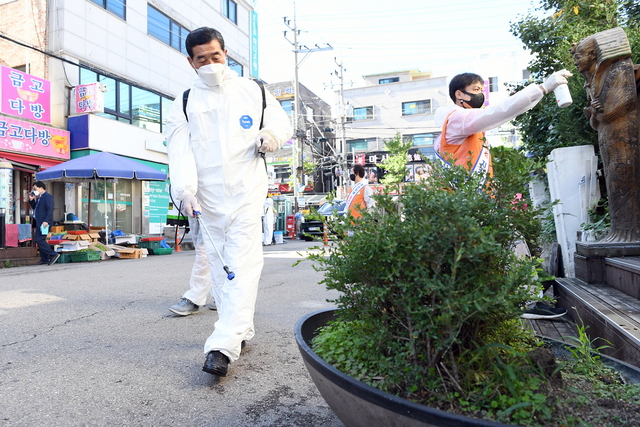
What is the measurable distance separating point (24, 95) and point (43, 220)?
17.1ft

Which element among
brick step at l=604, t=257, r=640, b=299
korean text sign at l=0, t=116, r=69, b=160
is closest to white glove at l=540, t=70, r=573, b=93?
brick step at l=604, t=257, r=640, b=299

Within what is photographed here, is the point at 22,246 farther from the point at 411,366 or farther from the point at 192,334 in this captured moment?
the point at 411,366

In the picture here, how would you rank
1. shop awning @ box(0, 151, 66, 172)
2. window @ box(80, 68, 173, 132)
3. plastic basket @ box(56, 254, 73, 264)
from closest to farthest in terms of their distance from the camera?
plastic basket @ box(56, 254, 73, 264), shop awning @ box(0, 151, 66, 172), window @ box(80, 68, 173, 132)

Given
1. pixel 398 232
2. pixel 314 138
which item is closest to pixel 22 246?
pixel 398 232

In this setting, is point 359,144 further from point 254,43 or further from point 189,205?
point 189,205

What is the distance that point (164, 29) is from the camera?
19.3m

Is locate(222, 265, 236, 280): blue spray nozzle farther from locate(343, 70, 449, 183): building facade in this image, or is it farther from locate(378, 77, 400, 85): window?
locate(378, 77, 400, 85): window

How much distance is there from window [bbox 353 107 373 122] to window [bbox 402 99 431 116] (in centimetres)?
315

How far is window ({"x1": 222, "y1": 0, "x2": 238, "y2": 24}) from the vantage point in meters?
23.3

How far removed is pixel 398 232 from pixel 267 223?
16846mm

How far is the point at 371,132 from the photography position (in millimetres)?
44719

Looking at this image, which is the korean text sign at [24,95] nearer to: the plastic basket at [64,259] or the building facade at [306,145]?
the plastic basket at [64,259]

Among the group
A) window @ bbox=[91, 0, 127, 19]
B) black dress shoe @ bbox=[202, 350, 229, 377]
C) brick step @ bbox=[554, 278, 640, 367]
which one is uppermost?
window @ bbox=[91, 0, 127, 19]

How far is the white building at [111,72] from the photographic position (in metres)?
14.5
